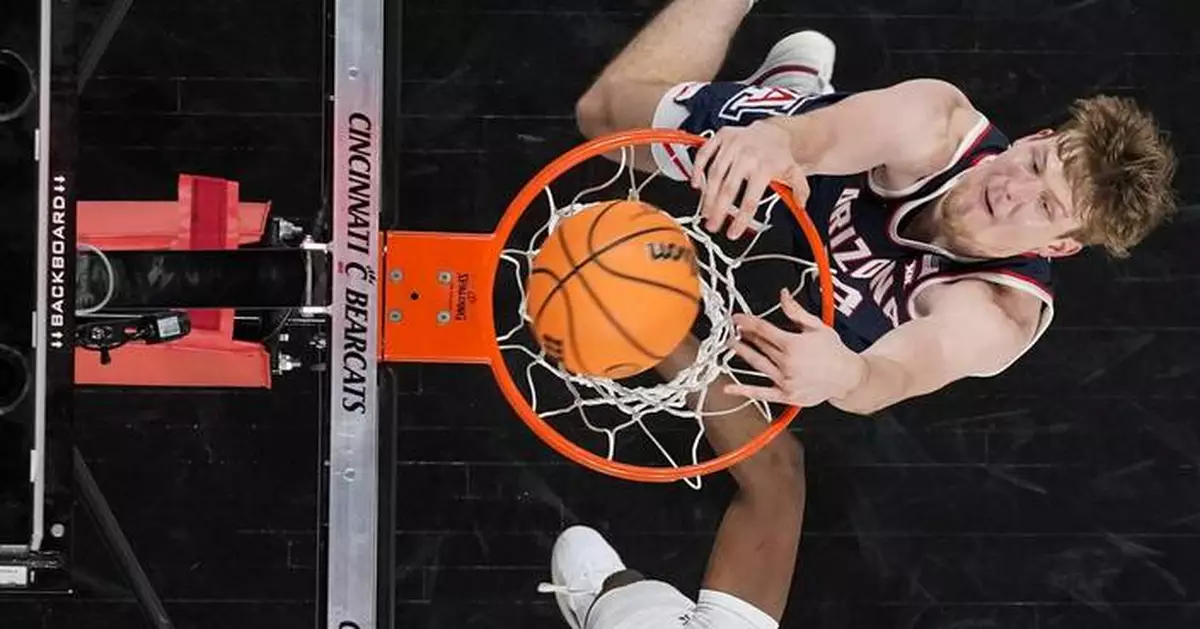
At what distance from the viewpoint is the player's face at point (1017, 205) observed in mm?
2131

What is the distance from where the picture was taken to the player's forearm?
210 centimetres

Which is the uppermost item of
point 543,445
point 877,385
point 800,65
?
point 800,65

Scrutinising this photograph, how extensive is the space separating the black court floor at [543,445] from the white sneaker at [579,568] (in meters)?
0.04

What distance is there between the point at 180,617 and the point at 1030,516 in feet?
6.54

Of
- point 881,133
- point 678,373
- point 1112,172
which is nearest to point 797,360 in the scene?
point 678,373

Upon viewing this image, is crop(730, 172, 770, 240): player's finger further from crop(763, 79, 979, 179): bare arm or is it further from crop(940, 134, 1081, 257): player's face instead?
crop(940, 134, 1081, 257): player's face

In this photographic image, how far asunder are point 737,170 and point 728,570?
46.3 inches

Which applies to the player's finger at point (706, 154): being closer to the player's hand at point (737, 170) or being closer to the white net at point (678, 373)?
the player's hand at point (737, 170)

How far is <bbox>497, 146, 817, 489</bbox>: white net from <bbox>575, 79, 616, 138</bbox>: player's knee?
3.4 inches

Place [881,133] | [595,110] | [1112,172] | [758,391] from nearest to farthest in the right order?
[758,391]
[1112,172]
[881,133]
[595,110]

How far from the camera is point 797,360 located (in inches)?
73.0

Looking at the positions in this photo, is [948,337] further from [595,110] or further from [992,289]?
[595,110]

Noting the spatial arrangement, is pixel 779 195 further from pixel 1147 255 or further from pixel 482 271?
pixel 1147 255

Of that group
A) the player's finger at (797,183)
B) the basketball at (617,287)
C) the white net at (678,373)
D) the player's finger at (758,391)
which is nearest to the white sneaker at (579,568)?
the white net at (678,373)
